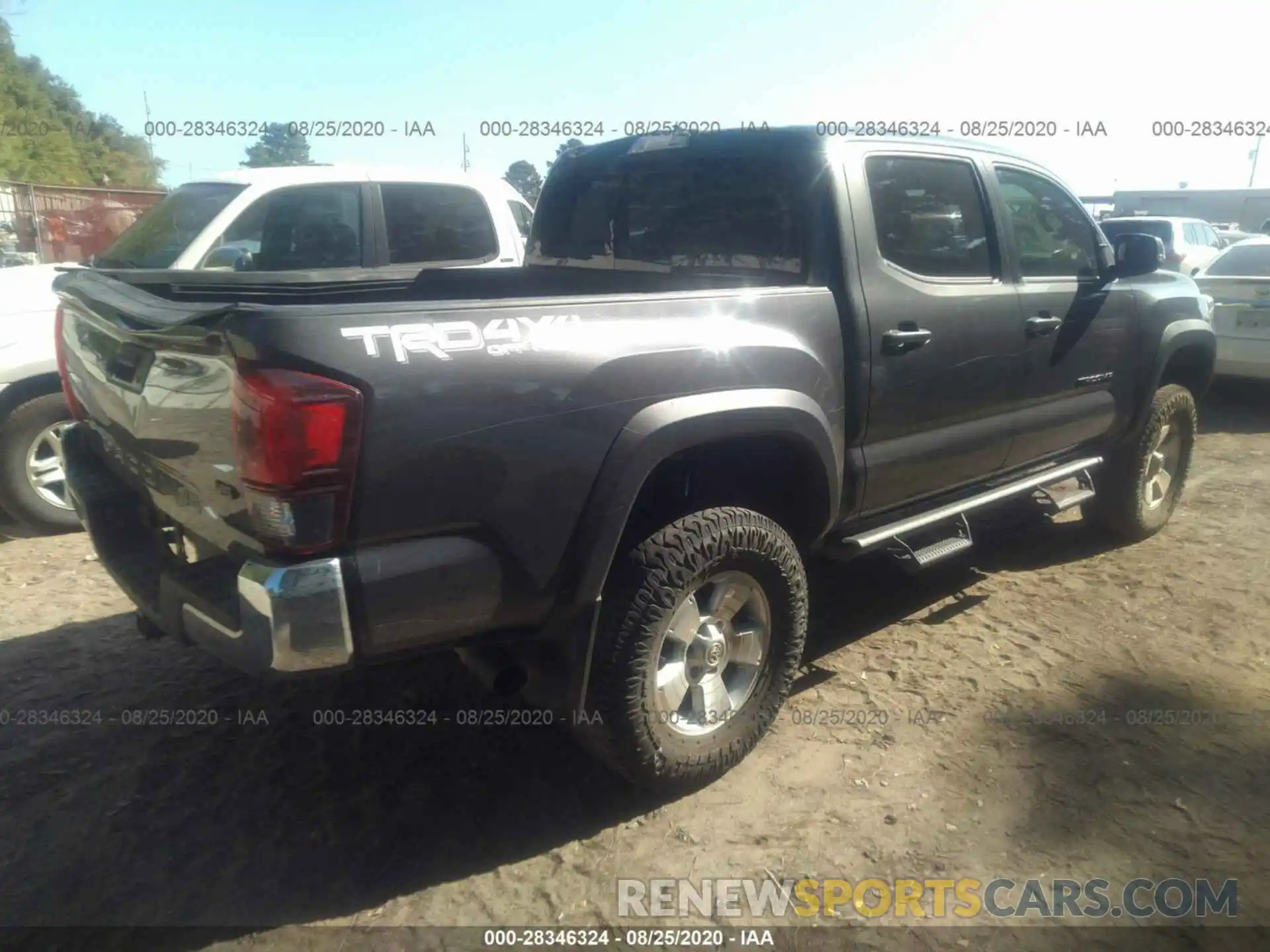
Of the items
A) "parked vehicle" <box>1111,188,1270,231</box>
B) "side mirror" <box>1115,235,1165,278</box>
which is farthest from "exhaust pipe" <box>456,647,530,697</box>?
"parked vehicle" <box>1111,188,1270,231</box>

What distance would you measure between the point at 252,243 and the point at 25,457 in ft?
5.46

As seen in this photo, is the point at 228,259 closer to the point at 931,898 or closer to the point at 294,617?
the point at 294,617

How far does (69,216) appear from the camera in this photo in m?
14.9

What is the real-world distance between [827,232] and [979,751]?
5.78 ft

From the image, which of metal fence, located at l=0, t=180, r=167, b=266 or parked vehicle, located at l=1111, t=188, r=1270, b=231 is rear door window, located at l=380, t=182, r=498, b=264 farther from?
parked vehicle, located at l=1111, t=188, r=1270, b=231

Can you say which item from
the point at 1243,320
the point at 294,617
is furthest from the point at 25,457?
the point at 1243,320

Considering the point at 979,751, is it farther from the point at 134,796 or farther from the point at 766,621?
the point at 134,796

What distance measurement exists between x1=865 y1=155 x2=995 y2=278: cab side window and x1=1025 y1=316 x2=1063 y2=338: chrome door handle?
0.28 metres

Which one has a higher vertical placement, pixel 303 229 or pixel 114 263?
pixel 303 229

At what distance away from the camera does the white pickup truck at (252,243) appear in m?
4.70

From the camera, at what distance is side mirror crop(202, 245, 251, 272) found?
4.89 metres

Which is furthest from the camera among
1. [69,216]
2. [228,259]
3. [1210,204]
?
[1210,204]

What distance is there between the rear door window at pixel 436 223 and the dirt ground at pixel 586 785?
2812mm

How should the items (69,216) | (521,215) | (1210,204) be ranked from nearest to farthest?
(521,215) → (69,216) → (1210,204)
